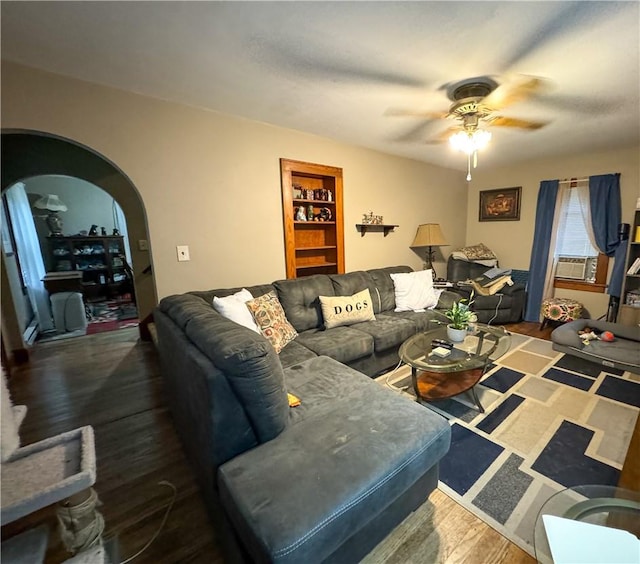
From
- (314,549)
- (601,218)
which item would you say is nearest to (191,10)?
(314,549)

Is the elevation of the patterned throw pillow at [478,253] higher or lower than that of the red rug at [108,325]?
higher

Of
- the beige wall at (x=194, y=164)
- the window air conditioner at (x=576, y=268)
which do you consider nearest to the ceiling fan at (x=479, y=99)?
the beige wall at (x=194, y=164)

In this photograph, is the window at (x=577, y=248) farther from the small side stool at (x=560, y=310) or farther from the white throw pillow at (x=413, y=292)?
the white throw pillow at (x=413, y=292)

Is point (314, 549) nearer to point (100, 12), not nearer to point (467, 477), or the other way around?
point (467, 477)

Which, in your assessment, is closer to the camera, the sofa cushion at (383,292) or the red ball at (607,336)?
the red ball at (607,336)

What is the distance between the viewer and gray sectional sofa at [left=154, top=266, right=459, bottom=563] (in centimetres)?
92

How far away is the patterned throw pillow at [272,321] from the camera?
225 centimetres

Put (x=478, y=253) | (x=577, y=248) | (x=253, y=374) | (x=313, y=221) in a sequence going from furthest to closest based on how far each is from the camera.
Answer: (x=478, y=253)
(x=577, y=248)
(x=313, y=221)
(x=253, y=374)

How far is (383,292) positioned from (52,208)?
6.60m

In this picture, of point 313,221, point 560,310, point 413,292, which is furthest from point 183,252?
point 560,310

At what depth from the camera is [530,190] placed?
14.1 feet

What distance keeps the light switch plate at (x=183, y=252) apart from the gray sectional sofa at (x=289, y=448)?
824 millimetres

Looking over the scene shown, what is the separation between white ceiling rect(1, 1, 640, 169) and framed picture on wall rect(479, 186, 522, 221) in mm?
2021

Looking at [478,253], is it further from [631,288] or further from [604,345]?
[604,345]
